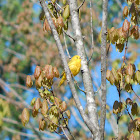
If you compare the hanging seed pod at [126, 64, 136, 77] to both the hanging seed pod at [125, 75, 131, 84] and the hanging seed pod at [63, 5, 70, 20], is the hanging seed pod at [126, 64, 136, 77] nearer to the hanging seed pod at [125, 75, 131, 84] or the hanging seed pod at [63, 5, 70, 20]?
the hanging seed pod at [125, 75, 131, 84]

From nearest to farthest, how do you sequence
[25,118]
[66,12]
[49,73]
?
[49,73]
[25,118]
[66,12]

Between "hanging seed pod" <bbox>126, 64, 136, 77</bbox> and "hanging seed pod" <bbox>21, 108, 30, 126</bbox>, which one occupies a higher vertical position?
"hanging seed pod" <bbox>126, 64, 136, 77</bbox>

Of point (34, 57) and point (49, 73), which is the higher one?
point (34, 57)

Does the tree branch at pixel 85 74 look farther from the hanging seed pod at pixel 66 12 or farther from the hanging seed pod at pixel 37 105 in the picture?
the hanging seed pod at pixel 37 105

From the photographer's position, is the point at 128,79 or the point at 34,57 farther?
the point at 34,57

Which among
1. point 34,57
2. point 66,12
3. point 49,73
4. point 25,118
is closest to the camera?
point 49,73

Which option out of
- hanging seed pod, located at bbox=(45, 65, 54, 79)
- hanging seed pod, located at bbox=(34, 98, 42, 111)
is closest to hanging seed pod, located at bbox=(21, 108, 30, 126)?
hanging seed pod, located at bbox=(34, 98, 42, 111)

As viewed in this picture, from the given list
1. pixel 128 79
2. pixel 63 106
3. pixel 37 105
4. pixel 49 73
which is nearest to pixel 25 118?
pixel 37 105

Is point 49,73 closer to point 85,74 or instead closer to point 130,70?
point 85,74

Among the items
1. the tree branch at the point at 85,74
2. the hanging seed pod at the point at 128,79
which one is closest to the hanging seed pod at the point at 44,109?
the tree branch at the point at 85,74

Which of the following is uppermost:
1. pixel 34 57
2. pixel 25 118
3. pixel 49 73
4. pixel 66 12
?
pixel 34 57

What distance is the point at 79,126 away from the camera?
27.9 feet

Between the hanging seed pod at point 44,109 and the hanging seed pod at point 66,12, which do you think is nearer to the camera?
the hanging seed pod at point 44,109

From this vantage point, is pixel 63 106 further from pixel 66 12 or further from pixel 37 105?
pixel 66 12
